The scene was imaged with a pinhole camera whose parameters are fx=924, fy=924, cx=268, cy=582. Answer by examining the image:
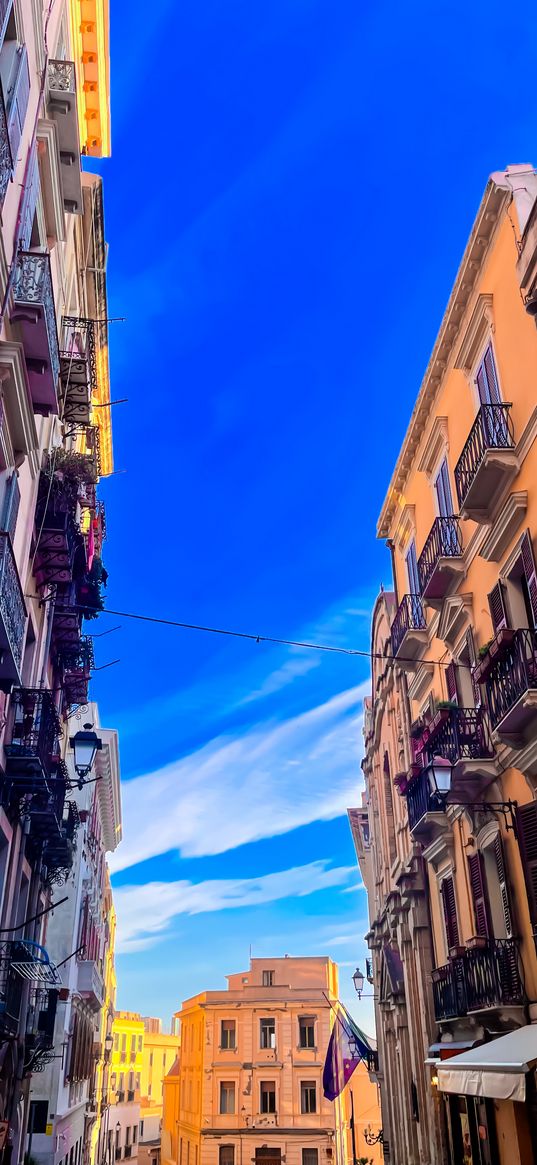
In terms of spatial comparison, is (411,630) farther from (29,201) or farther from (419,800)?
(29,201)

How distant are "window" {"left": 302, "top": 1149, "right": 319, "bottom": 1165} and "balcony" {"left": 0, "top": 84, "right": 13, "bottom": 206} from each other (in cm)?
5221

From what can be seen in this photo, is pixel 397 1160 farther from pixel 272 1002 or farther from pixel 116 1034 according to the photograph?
pixel 116 1034

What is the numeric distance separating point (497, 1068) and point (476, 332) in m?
11.5

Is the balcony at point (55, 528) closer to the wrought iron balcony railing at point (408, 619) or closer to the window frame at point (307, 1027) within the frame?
the wrought iron balcony railing at point (408, 619)

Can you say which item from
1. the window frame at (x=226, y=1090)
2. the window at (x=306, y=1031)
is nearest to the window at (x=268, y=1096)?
the window frame at (x=226, y=1090)

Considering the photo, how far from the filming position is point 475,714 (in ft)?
52.2

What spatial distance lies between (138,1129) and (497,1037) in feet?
255

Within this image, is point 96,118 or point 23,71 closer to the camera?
point 23,71

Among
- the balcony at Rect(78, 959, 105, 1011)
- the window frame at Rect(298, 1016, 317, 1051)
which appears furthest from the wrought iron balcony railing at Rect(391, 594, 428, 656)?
the window frame at Rect(298, 1016, 317, 1051)

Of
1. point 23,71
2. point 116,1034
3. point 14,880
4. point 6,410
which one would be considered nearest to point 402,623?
point 14,880

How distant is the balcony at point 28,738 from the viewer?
13523 millimetres

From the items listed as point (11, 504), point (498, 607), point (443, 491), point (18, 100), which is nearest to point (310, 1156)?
point (443, 491)

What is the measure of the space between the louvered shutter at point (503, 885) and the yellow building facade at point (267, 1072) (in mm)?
41009

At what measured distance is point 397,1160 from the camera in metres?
22.7
